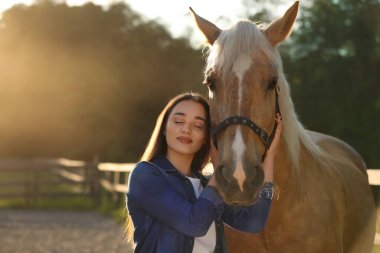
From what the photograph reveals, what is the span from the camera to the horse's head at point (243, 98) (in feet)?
9.27

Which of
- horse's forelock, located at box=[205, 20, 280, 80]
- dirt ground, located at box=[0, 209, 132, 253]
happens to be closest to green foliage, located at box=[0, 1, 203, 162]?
dirt ground, located at box=[0, 209, 132, 253]

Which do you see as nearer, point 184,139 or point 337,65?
point 184,139

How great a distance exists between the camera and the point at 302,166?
12.1 ft

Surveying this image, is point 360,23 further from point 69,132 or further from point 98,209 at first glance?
point 69,132

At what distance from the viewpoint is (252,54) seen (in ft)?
10.3

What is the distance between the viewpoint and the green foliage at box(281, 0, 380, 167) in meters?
16.8

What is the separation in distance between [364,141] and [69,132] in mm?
14387

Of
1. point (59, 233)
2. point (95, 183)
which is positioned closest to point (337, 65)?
point (95, 183)

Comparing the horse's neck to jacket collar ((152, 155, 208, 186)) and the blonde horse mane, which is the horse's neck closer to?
the blonde horse mane

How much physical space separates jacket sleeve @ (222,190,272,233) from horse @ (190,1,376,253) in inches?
9.2

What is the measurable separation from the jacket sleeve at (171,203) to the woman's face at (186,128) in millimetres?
213

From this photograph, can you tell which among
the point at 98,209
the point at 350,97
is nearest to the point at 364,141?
the point at 350,97

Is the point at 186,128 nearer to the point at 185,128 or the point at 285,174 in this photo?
the point at 185,128

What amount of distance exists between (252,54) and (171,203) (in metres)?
0.85
